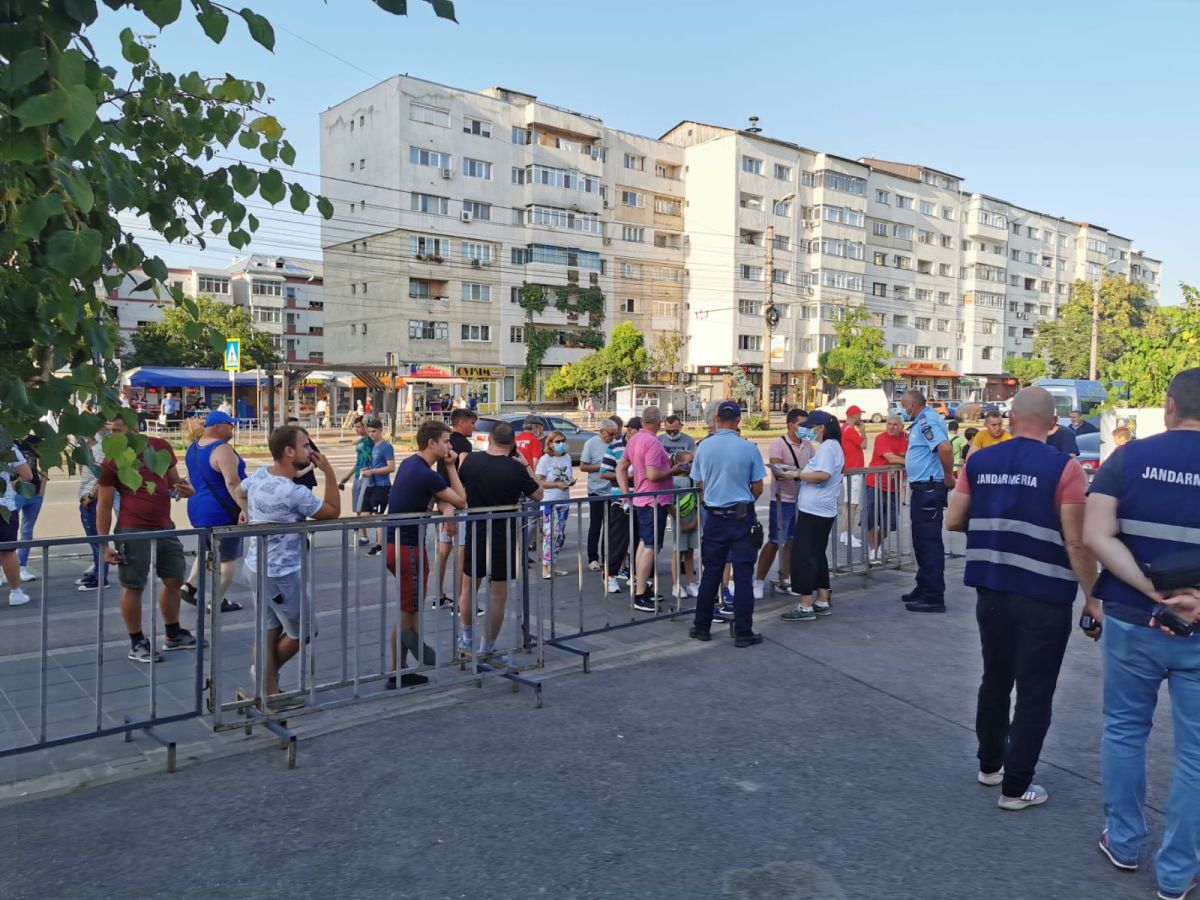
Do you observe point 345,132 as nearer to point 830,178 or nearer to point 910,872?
point 830,178

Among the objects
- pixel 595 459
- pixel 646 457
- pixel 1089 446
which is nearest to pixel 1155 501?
pixel 646 457

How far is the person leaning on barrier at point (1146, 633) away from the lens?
3.33m

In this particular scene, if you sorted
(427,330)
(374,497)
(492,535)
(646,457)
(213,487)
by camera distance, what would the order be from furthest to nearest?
(427,330), (374,497), (646,457), (213,487), (492,535)

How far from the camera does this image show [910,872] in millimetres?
→ 3576

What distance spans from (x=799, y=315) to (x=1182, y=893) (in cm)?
6680

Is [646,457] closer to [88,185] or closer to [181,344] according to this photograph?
[88,185]

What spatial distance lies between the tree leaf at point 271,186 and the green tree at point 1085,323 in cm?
7299

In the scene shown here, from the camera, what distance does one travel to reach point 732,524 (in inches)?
271

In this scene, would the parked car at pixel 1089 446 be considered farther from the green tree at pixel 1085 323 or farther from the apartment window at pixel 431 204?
the green tree at pixel 1085 323

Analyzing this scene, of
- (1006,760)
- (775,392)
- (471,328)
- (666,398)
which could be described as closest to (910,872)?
(1006,760)

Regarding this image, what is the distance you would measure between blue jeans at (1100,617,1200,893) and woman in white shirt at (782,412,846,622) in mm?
4201

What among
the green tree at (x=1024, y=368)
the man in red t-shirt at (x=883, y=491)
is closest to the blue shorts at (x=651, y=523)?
the man in red t-shirt at (x=883, y=491)

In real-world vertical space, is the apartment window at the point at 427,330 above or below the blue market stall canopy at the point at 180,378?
above

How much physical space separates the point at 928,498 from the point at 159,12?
7.55m
